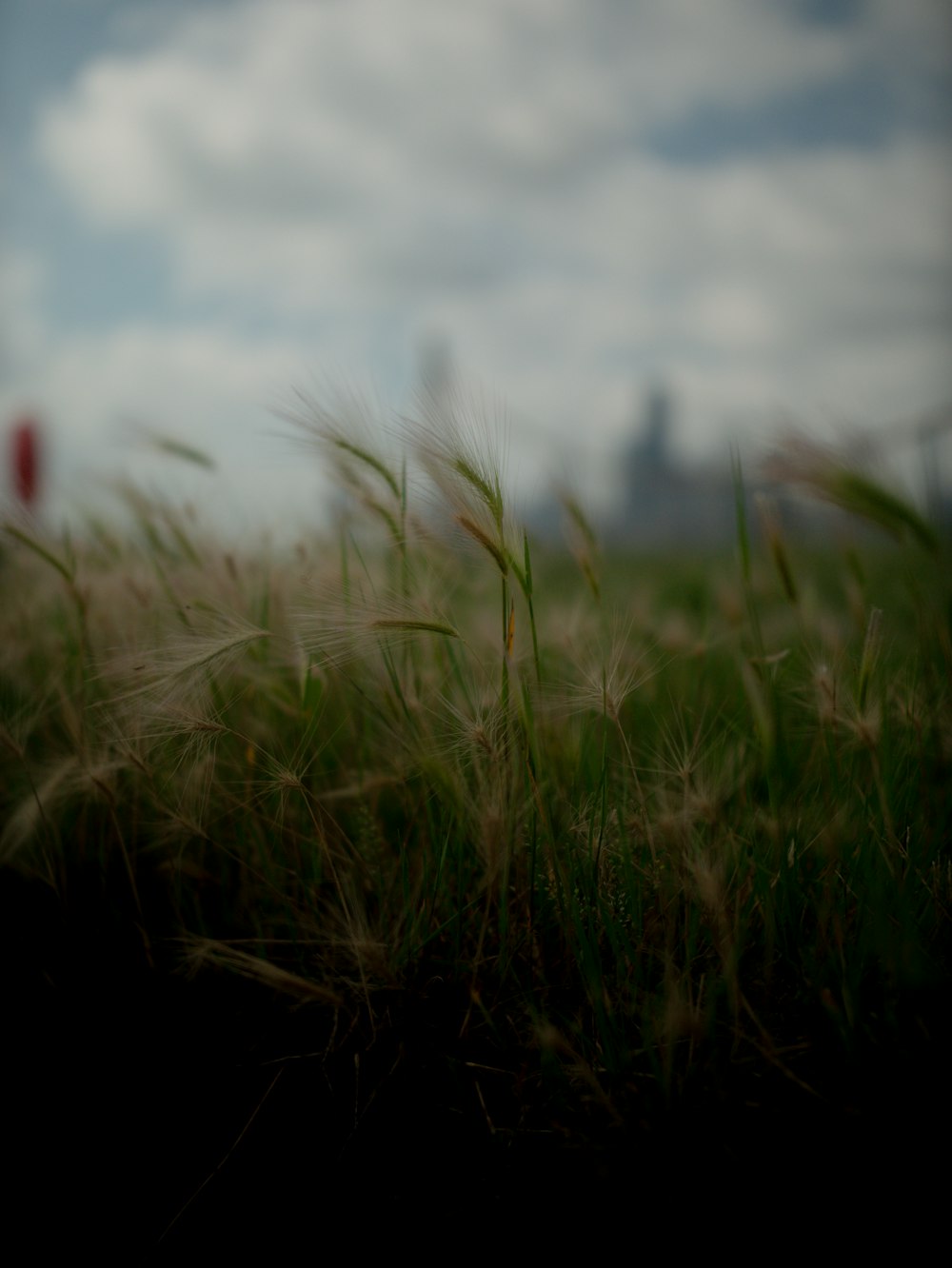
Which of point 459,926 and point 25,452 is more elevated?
point 25,452

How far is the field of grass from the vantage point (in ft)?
2.86

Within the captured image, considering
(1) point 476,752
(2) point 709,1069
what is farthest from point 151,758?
(2) point 709,1069

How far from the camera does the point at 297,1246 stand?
0.89m

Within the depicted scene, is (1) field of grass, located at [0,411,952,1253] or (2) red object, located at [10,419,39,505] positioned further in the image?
(2) red object, located at [10,419,39,505]

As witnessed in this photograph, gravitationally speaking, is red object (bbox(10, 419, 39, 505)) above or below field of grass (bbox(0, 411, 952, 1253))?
above

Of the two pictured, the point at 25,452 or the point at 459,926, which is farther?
the point at 25,452

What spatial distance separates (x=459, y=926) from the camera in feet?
3.44

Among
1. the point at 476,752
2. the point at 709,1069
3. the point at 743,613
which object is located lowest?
the point at 709,1069

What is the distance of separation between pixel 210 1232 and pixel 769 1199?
2.21ft

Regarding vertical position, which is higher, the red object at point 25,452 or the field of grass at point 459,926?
the red object at point 25,452

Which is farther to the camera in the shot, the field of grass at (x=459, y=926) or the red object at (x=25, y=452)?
the red object at (x=25, y=452)

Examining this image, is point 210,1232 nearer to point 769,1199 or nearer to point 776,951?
point 769,1199

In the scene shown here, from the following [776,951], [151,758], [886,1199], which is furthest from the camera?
[151,758]

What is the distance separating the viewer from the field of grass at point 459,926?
87 cm
